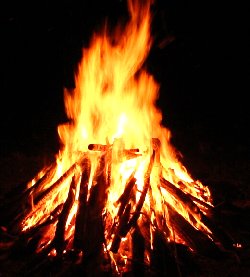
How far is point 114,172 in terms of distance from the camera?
4.12 meters

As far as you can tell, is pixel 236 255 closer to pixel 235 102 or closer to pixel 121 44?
pixel 121 44

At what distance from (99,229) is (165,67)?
6.17m

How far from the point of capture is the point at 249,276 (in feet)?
11.2

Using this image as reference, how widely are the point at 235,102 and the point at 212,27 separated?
5.77 ft

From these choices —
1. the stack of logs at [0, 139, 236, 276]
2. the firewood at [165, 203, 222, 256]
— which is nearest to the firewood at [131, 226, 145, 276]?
the stack of logs at [0, 139, 236, 276]

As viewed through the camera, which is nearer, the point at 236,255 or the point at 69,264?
the point at 69,264

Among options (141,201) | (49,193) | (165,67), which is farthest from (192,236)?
(165,67)

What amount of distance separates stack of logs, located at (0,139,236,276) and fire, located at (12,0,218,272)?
11 millimetres

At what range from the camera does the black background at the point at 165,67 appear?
28.1 feet

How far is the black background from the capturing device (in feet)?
28.1

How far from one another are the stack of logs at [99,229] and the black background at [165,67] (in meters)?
4.37

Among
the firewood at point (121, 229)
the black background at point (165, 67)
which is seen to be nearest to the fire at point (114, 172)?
the firewood at point (121, 229)

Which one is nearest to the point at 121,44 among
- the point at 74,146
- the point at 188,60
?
the point at 74,146

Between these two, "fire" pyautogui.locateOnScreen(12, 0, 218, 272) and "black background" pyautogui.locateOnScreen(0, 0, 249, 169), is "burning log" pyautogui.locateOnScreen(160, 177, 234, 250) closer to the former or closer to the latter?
"fire" pyautogui.locateOnScreen(12, 0, 218, 272)
